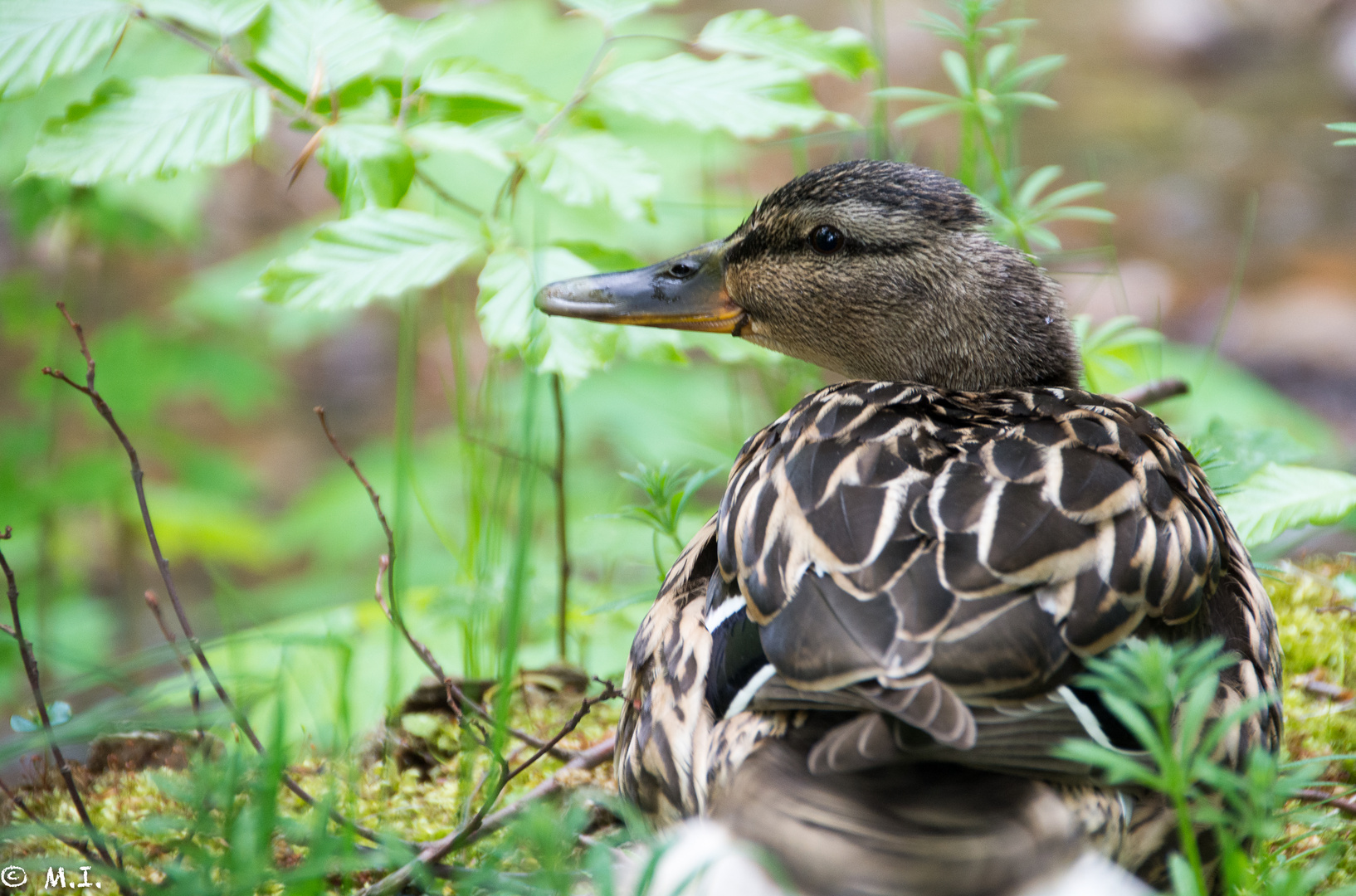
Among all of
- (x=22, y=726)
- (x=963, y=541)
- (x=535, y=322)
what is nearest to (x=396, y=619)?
(x=22, y=726)

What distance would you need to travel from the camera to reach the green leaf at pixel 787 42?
2.98m

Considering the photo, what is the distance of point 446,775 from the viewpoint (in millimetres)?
Answer: 2719

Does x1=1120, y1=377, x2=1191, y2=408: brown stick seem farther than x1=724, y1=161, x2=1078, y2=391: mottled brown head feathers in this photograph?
Yes

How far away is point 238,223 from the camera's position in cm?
1109

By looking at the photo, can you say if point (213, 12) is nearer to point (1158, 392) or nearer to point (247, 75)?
point (247, 75)

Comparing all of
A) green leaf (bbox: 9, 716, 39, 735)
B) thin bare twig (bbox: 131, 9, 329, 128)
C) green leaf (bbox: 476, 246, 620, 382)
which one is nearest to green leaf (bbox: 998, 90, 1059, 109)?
green leaf (bbox: 476, 246, 620, 382)

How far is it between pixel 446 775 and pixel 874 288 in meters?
1.65

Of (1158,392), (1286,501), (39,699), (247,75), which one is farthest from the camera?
(1158,392)

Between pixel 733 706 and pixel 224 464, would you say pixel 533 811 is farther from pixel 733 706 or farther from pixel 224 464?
pixel 224 464

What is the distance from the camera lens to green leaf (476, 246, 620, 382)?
8.41 feet

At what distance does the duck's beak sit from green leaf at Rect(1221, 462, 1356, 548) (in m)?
1.33

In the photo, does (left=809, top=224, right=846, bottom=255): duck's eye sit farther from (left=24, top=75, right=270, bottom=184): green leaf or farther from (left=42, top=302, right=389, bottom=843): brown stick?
(left=42, top=302, right=389, bottom=843): brown stick

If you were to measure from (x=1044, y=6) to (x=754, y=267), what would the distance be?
12866 millimetres

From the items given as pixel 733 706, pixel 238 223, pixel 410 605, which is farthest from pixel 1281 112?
pixel 733 706
